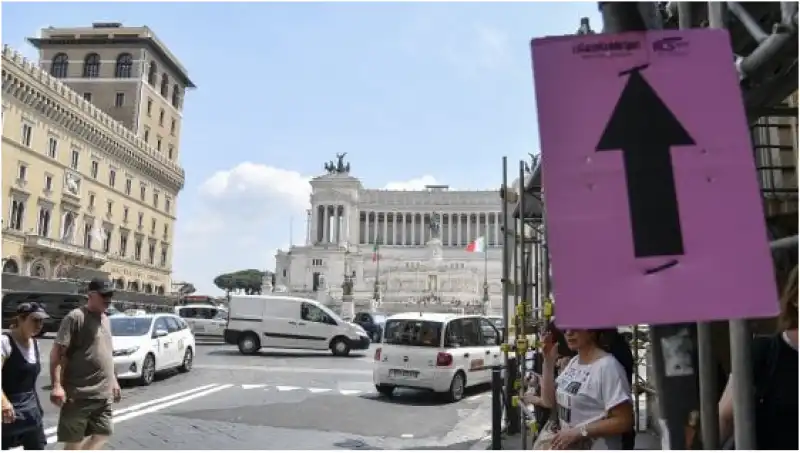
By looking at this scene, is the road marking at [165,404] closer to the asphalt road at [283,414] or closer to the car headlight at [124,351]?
the asphalt road at [283,414]

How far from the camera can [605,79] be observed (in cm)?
210

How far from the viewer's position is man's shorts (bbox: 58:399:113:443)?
16.0 ft

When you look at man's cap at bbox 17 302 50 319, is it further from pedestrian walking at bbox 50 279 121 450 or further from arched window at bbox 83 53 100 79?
arched window at bbox 83 53 100 79

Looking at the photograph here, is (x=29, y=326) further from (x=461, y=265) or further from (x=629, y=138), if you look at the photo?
(x=461, y=265)

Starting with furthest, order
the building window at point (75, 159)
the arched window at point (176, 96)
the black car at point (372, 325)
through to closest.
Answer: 1. the arched window at point (176, 96)
2. the building window at point (75, 159)
3. the black car at point (372, 325)

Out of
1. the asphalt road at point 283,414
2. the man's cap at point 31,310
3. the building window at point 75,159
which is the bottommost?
the asphalt road at point 283,414

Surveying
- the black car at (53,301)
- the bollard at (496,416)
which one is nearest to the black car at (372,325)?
the black car at (53,301)

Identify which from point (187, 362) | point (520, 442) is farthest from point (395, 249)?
point (520, 442)

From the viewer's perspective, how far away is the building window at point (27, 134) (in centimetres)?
4435

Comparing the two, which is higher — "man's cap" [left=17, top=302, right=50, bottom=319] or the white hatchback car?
"man's cap" [left=17, top=302, right=50, bottom=319]

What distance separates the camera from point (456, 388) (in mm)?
11648

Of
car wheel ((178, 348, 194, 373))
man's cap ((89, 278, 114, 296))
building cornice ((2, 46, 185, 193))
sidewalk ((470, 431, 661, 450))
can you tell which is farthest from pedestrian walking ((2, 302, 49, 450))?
building cornice ((2, 46, 185, 193))

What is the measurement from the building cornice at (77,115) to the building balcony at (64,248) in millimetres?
9113

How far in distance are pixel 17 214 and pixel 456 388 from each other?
42.5 metres
